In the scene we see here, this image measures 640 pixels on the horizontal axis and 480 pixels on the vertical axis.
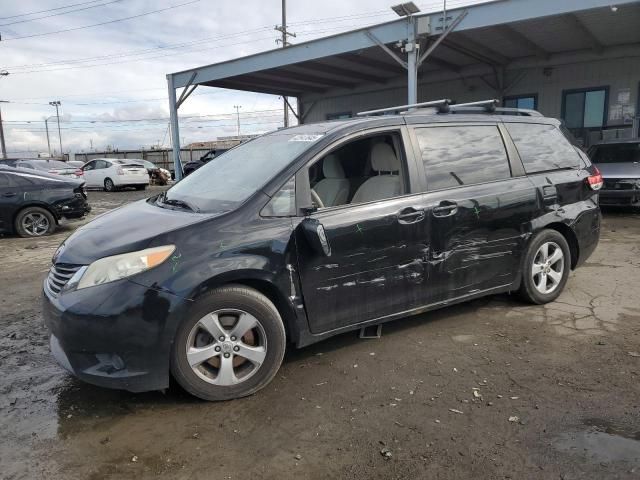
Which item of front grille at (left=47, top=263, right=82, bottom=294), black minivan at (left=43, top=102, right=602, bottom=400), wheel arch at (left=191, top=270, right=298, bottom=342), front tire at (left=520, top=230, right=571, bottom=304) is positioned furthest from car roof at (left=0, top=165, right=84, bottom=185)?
front tire at (left=520, top=230, right=571, bottom=304)

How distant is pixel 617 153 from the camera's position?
35.3ft

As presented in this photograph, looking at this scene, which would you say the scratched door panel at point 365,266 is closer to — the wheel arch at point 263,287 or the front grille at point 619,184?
the wheel arch at point 263,287

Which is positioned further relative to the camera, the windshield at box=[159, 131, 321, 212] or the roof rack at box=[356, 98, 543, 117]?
the roof rack at box=[356, 98, 543, 117]

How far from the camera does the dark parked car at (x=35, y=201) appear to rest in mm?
9602

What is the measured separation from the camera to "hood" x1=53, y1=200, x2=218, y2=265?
9.98 feet

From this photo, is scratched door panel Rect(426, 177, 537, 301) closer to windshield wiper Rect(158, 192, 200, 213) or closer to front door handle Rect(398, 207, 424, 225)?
front door handle Rect(398, 207, 424, 225)

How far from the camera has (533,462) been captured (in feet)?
8.22

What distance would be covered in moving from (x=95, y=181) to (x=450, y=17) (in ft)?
60.3

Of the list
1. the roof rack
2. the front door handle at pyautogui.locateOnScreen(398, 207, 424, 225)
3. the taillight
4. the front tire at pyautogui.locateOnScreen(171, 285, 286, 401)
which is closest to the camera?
the front tire at pyautogui.locateOnScreen(171, 285, 286, 401)

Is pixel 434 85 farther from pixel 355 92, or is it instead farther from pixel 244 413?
pixel 244 413

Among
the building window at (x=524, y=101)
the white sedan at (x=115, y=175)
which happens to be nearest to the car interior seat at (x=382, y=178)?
the building window at (x=524, y=101)

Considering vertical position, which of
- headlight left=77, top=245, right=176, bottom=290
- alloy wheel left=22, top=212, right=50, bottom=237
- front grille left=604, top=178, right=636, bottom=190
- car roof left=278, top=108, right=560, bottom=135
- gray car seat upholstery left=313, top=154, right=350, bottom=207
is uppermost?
car roof left=278, top=108, right=560, bottom=135

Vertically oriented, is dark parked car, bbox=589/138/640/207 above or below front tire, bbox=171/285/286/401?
above

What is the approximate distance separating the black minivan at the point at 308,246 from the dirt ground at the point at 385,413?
0.28m
